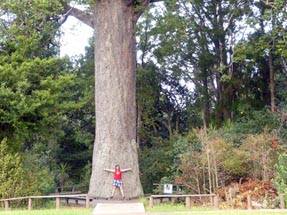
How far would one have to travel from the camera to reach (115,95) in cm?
1480

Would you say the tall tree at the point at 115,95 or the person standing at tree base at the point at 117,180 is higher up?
the tall tree at the point at 115,95

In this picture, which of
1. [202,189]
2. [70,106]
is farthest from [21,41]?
[202,189]

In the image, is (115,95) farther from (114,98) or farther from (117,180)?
(117,180)

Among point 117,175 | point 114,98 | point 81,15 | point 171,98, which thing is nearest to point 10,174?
point 117,175

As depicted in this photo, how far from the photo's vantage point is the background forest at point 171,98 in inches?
599

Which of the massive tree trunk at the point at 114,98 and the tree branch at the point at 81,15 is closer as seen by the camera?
the massive tree trunk at the point at 114,98

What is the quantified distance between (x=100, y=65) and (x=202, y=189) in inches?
224

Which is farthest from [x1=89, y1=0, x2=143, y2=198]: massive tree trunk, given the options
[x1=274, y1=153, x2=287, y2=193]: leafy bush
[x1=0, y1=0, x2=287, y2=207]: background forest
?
[x1=274, y1=153, x2=287, y2=193]: leafy bush

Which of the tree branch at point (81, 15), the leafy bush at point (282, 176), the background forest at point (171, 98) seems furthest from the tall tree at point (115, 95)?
the leafy bush at point (282, 176)

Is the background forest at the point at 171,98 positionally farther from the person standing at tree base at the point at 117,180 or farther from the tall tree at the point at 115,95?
the person standing at tree base at the point at 117,180

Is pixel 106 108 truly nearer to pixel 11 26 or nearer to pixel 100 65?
pixel 100 65

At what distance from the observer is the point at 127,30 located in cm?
1527

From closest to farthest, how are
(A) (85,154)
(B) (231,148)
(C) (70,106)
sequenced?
1. (B) (231,148)
2. (C) (70,106)
3. (A) (85,154)

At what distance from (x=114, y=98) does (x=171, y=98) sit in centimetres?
1224
